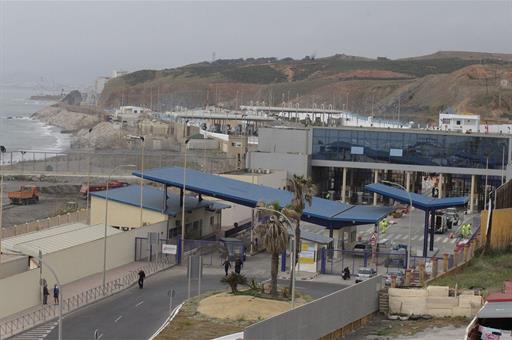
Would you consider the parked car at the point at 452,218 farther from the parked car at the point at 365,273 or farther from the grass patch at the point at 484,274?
the parked car at the point at 365,273

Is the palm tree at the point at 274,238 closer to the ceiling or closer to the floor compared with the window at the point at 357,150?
closer to the floor

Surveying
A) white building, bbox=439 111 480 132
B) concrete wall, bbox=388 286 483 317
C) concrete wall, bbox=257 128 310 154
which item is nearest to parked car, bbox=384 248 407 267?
concrete wall, bbox=388 286 483 317

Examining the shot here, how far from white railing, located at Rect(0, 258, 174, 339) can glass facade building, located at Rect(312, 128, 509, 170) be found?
36696 millimetres

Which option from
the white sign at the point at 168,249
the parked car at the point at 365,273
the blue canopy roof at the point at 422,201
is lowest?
the parked car at the point at 365,273

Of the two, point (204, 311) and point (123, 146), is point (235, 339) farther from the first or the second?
point (123, 146)

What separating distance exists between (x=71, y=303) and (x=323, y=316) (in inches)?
409

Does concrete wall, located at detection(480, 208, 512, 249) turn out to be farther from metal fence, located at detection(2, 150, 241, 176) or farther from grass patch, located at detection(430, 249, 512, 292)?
metal fence, located at detection(2, 150, 241, 176)

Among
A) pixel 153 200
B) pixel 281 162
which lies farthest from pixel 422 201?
pixel 281 162

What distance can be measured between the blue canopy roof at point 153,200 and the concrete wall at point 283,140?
2187 centimetres

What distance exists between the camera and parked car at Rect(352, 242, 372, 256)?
4718 cm

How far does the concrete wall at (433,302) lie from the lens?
3316 centimetres

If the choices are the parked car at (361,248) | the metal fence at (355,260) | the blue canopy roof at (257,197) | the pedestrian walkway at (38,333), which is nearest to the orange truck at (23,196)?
the blue canopy roof at (257,197)

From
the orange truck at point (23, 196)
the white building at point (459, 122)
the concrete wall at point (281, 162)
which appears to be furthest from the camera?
the white building at point (459, 122)

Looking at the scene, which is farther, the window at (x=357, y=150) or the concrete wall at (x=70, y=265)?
the window at (x=357, y=150)
